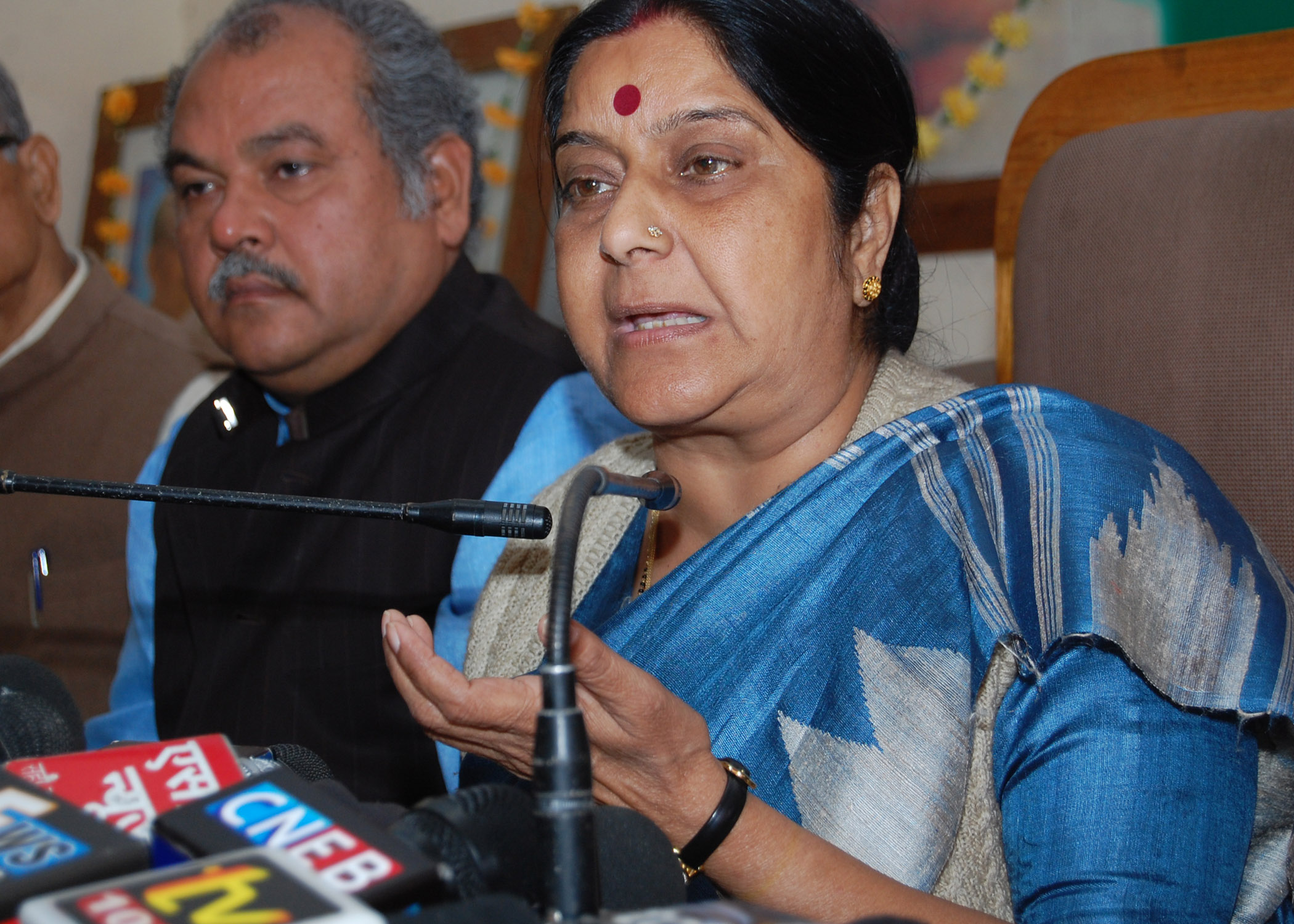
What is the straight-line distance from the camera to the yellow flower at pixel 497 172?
2.60 metres

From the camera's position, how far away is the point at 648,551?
128 centimetres

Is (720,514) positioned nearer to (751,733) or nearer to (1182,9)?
(751,733)

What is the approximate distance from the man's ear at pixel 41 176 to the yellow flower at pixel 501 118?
887mm

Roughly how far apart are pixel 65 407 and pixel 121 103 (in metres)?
1.56

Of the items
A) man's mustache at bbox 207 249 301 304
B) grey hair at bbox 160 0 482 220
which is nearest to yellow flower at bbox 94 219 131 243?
grey hair at bbox 160 0 482 220

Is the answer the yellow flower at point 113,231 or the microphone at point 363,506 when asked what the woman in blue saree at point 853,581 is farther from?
the yellow flower at point 113,231

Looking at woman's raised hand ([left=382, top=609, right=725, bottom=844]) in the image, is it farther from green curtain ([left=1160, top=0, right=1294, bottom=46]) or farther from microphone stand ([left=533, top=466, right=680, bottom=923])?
green curtain ([left=1160, top=0, right=1294, bottom=46])

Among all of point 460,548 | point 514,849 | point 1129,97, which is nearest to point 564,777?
point 514,849

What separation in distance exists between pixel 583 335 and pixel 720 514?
0.77 feet

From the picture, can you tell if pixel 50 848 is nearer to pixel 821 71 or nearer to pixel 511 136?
pixel 821 71

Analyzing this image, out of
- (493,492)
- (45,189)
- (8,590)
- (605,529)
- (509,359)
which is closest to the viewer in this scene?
(605,529)

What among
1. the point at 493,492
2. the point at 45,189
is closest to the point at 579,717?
the point at 493,492

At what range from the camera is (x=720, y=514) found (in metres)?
1.18

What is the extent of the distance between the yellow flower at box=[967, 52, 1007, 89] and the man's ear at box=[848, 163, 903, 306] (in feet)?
3.21
